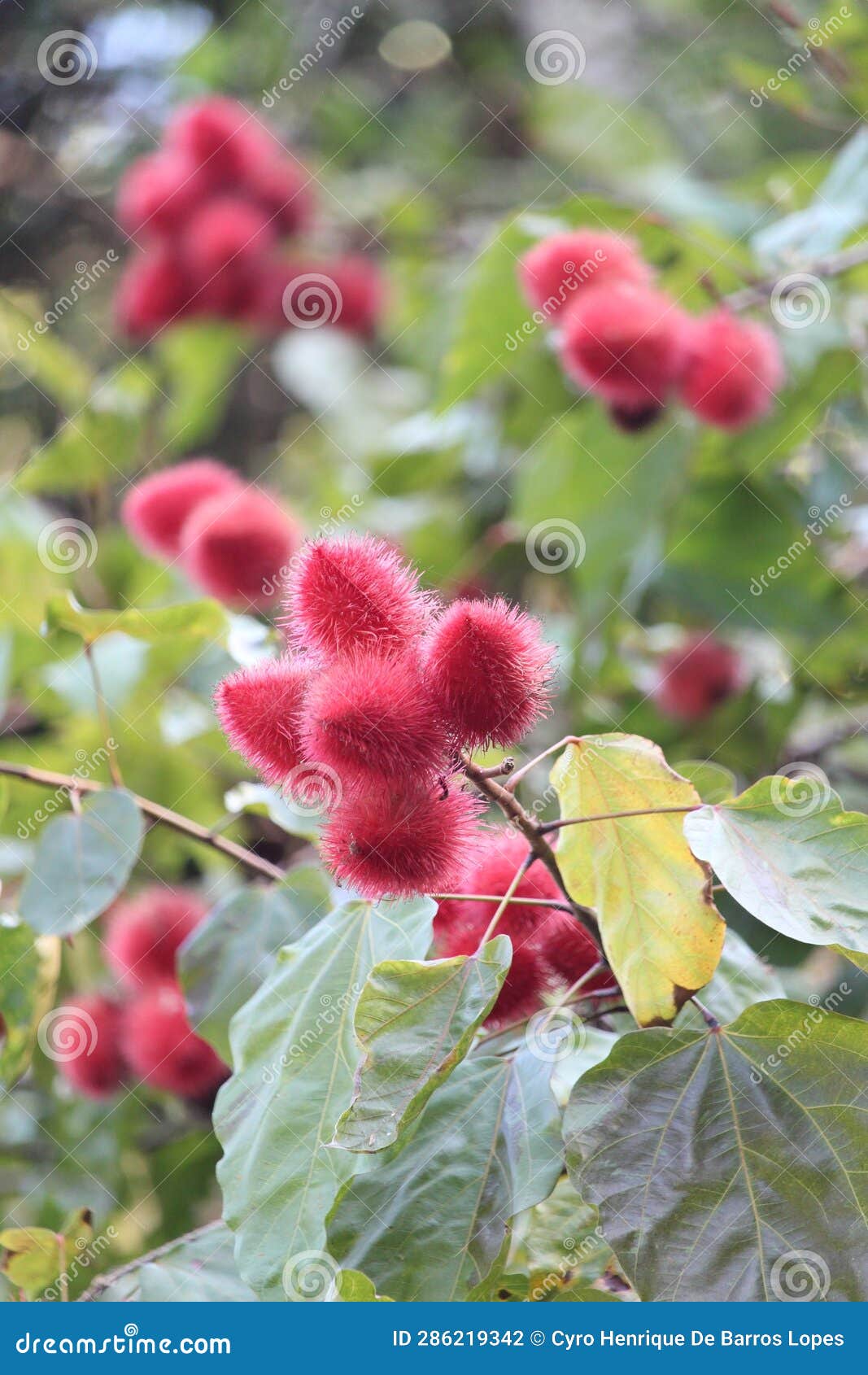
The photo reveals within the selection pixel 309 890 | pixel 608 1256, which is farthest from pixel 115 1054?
pixel 608 1256

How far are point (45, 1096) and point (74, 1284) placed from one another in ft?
1.78

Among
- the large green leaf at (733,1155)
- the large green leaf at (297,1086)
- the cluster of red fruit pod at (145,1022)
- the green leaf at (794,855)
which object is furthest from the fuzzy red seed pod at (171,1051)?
the green leaf at (794,855)

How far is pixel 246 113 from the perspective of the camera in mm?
2400

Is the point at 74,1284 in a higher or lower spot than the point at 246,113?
lower

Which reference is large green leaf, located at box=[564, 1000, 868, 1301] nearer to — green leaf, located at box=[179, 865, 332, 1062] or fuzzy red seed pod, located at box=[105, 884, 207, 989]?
green leaf, located at box=[179, 865, 332, 1062]

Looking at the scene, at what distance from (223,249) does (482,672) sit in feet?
5.81

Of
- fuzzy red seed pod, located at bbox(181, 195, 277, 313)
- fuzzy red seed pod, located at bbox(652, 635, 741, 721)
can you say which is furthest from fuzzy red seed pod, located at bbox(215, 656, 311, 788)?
fuzzy red seed pod, located at bbox(181, 195, 277, 313)

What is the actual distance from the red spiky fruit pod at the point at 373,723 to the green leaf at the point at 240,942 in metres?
0.44

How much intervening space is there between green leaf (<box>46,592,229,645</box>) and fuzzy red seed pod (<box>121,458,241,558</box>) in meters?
0.30

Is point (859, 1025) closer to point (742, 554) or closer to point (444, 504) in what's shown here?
point (742, 554)

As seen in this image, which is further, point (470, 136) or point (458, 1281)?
point (470, 136)

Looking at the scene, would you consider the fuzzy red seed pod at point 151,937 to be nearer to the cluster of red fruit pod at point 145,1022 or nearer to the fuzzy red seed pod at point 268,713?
the cluster of red fruit pod at point 145,1022

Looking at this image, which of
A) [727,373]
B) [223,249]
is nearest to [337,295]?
[223,249]

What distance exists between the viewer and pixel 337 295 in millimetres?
2557
